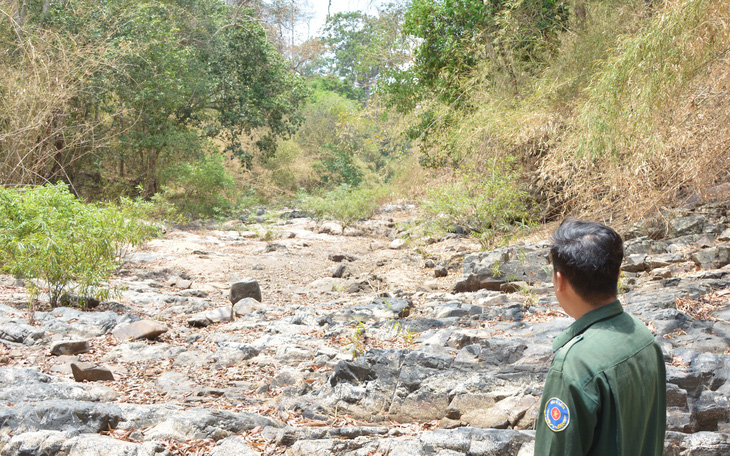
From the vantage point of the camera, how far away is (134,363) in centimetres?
429

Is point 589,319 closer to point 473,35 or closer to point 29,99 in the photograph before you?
point 29,99

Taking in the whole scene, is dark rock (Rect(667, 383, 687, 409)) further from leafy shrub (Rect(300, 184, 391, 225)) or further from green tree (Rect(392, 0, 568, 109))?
leafy shrub (Rect(300, 184, 391, 225))

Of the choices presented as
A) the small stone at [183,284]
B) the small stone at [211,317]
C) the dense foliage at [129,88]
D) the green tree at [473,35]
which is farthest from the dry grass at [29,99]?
the green tree at [473,35]

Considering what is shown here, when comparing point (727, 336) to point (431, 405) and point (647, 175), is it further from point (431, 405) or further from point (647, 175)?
point (647, 175)

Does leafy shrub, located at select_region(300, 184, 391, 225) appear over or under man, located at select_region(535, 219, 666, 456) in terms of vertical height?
under

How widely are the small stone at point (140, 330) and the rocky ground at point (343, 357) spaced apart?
2 cm

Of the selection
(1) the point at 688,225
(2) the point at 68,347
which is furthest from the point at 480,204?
(2) the point at 68,347

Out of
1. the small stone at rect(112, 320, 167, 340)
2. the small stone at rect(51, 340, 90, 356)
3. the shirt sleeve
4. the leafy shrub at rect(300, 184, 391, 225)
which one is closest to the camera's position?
the shirt sleeve

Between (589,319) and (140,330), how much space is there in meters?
4.36

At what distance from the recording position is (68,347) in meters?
4.36

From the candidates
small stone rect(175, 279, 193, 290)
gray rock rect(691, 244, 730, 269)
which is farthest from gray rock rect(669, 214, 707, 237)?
small stone rect(175, 279, 193, 290)

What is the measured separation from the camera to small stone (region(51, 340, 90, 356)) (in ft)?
14.2

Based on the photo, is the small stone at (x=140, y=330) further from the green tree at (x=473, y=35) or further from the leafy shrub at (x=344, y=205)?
the leafy shrub at (x=344, y=205)

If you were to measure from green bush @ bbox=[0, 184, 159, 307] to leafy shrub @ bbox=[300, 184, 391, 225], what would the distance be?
8855 millimetres
